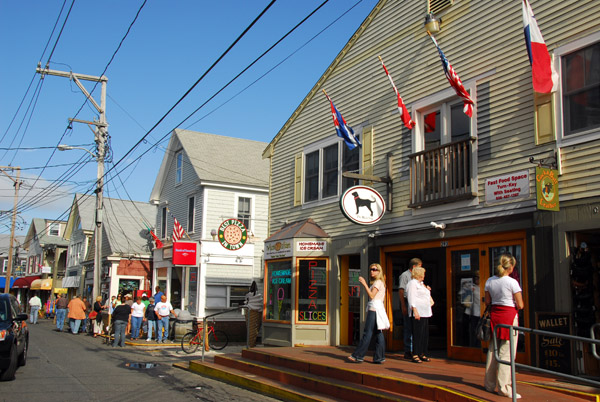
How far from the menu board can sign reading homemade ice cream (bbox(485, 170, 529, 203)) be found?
80.3 inches

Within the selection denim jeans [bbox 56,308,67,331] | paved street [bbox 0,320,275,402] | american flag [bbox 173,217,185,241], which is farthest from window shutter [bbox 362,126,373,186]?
denim jeans [bbox 56,308,67,331]

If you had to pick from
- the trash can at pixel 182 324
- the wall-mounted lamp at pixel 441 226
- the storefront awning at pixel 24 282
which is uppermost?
the wall-mounted lamp at pixel 441 226

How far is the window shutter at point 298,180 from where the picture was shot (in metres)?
15.9

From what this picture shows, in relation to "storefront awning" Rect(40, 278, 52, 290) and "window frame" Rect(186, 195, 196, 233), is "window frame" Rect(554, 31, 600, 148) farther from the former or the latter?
"storefront awning" Rect(40, 278, 52, 290)

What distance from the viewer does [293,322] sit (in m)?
14.0

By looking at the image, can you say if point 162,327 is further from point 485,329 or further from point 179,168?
point 485,329

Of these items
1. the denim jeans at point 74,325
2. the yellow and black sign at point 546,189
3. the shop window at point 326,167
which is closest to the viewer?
the yellow and black sign at point 546,189

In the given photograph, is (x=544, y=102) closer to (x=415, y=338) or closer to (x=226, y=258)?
(x=415, y=338)

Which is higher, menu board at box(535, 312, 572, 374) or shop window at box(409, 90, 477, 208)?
shop window at box(409, 90, 477, 208)

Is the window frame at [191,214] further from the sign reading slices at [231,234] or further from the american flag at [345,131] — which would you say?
the american flag at [345,131]

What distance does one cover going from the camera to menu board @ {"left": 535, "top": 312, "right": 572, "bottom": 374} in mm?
8234

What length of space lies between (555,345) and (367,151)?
6.42 m

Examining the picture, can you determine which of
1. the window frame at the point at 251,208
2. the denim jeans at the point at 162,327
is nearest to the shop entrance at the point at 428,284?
the denim jeans at the point at 162,327

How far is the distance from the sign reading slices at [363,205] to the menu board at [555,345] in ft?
13.6
